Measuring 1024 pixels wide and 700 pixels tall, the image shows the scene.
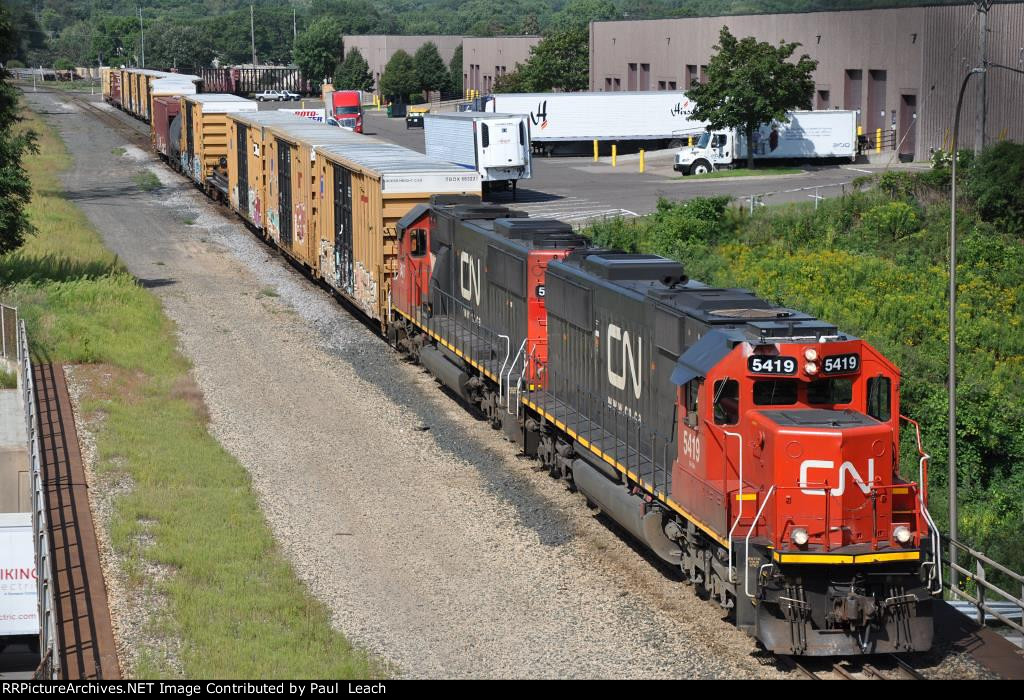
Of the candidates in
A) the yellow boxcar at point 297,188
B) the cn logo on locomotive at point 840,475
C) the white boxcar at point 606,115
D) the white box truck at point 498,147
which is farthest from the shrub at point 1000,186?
the cn logo on locomotive at point 840,475

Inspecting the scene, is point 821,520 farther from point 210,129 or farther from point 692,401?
point 210,129

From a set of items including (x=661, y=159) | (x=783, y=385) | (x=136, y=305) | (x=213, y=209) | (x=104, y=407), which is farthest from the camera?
(x=661, y=159)

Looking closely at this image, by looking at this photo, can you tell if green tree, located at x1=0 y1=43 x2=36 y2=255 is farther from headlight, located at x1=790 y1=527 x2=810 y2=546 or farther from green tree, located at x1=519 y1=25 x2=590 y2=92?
green tree, located at x1=519 y1=25 x2=590 y2=92

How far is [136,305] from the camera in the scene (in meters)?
33.7

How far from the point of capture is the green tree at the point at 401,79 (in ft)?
403

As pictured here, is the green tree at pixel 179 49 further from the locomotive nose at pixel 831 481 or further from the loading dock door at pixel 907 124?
the locomotive nose at pixel 831 481

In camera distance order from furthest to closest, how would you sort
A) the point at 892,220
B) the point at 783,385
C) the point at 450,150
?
the point at 450,150 < the point at 892,220 < the point at 783,385

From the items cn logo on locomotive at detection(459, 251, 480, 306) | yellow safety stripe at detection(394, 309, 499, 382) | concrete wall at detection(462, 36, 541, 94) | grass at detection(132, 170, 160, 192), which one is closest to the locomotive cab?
yellow safety stripe at detection(394, 309, 499, 382)

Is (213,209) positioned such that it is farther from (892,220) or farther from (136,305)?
(892,220)

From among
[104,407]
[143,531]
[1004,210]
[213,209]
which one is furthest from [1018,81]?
[143,531]

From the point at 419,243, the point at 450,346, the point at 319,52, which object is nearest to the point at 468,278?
the point at 450,346

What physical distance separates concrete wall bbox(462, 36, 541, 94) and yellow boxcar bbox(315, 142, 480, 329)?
7448cm

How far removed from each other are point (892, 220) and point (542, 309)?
22.6 metres

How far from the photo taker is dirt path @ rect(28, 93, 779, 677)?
48.0 feet
